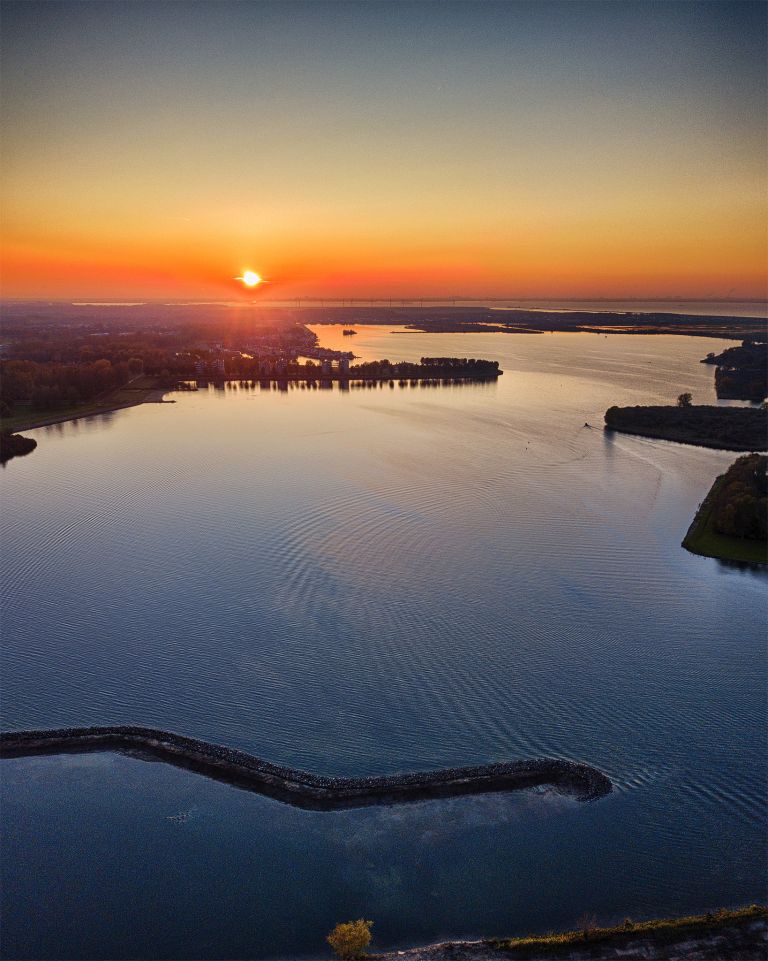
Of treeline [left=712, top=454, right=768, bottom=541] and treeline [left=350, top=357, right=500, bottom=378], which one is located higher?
treeline [left=350, top=357, right=500, bottom=378]

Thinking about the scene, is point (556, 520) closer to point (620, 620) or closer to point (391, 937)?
point (620, 620)

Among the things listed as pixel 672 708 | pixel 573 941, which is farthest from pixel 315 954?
pixel 672 708

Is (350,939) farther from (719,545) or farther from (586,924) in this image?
(719,545)

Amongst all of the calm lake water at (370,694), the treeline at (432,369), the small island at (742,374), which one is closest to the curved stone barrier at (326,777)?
the calm lake water at (370,694)

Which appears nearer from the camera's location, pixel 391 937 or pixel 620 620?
pixel 391 937

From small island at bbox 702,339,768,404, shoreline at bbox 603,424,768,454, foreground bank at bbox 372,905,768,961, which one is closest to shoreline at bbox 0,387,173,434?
shoreline at bbox 603,424,768,454

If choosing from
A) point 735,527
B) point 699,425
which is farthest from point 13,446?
point 699,425

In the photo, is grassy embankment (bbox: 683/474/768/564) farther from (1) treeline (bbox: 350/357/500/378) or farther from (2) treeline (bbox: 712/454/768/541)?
(1) treeline (bbox: 350/357/500/378)
